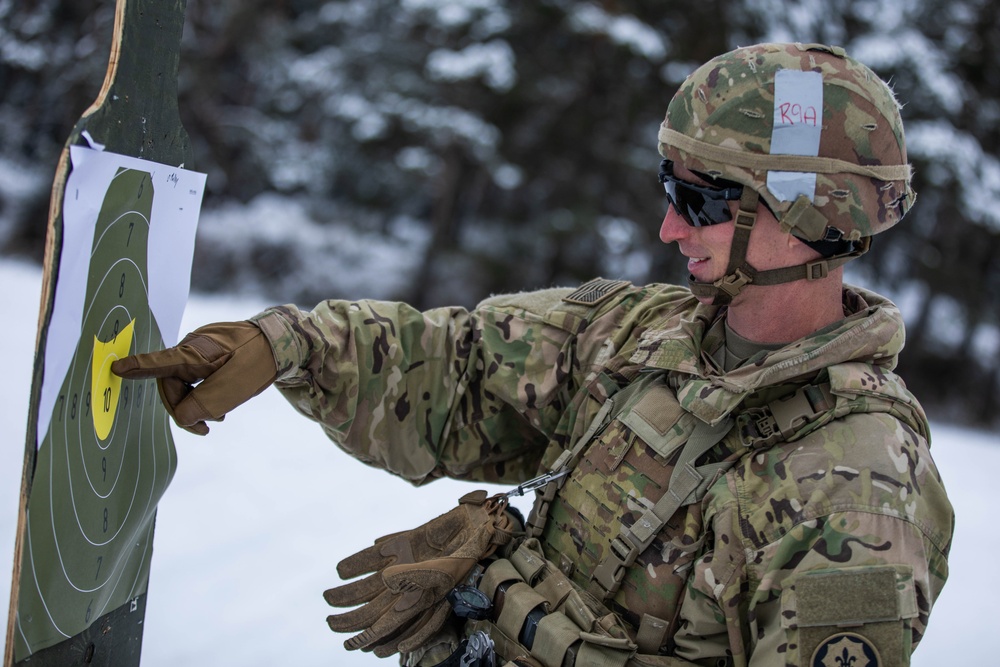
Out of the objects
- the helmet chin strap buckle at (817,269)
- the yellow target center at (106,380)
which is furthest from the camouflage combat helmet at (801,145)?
the yellow target center at (106,380)

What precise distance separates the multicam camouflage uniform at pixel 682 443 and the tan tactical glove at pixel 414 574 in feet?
0.54

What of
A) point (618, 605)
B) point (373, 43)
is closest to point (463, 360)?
point (618, 605)

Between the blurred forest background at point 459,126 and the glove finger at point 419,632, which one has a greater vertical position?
the blurred forest background at point 459,126

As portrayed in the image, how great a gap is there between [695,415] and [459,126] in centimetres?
946

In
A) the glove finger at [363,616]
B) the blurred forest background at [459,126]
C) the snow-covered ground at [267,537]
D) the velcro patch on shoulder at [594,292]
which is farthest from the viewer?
the blurred forest background at [459,126]

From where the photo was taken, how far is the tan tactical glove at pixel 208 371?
5.44ft

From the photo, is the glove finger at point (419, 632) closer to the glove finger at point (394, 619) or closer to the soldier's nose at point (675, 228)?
the glove finger at point (394, 619)

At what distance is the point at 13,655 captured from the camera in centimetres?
140

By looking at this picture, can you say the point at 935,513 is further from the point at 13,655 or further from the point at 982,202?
the point at 982,202

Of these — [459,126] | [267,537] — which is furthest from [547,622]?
[459,126]

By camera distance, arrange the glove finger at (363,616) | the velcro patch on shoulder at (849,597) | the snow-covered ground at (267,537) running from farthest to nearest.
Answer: the snow-covered ground at (267,537) → the glove finger at (363,616) → the velcro patch on shoulder at (849,597)

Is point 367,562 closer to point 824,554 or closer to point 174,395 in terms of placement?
point 174,395

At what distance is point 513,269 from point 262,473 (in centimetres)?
773

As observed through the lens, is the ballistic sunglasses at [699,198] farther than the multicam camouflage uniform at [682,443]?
Yes
